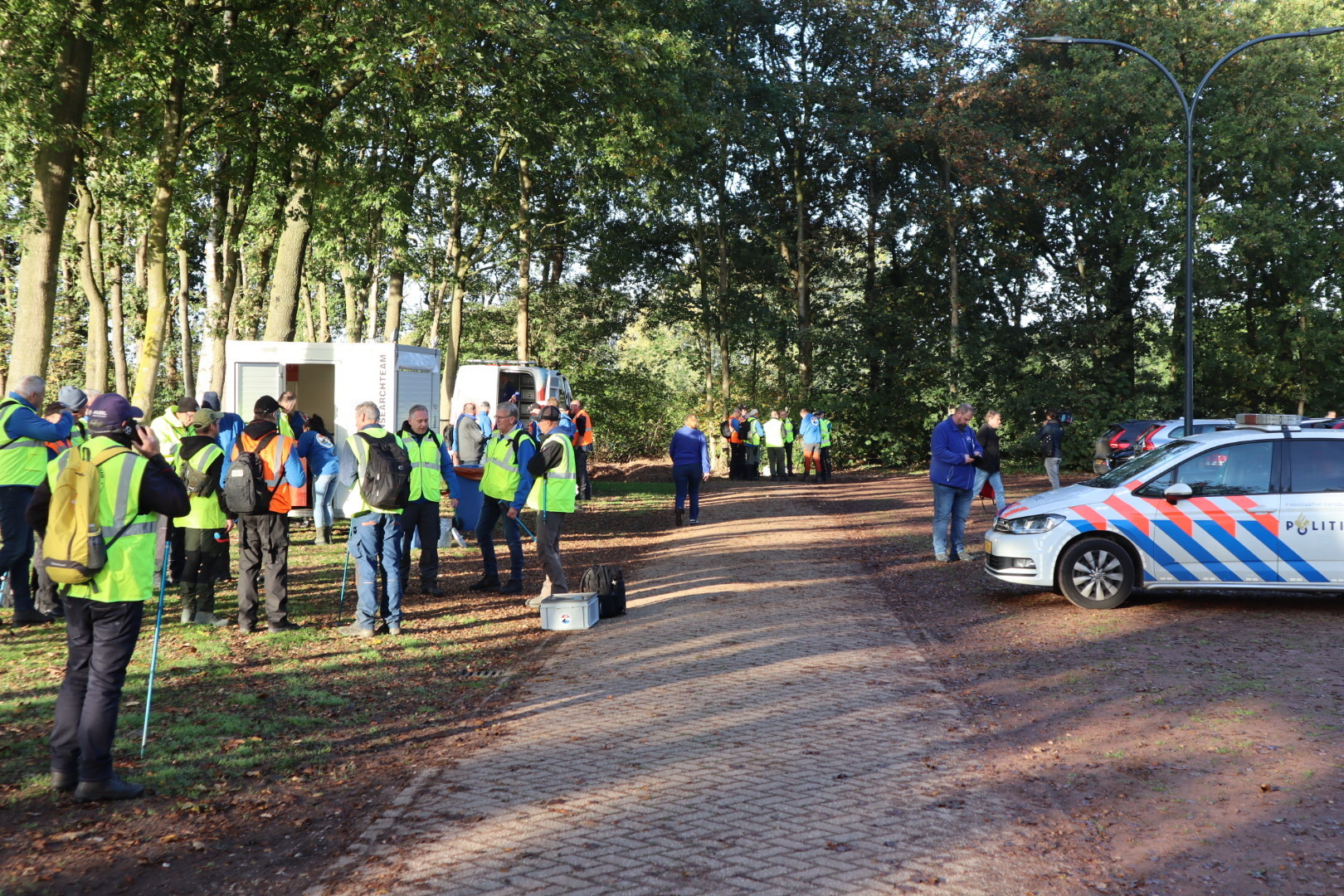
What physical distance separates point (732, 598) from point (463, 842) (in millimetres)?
6617

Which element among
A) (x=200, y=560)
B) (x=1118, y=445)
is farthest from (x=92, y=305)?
(x=1118, y=445)

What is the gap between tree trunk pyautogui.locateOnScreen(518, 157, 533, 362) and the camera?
97.7 feet

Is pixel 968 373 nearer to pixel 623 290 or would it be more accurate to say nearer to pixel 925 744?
pixel 623 290

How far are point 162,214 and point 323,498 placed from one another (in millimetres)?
4675

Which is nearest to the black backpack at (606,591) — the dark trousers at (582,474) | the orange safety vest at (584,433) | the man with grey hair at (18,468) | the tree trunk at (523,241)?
the man with grey hair at (18,468)

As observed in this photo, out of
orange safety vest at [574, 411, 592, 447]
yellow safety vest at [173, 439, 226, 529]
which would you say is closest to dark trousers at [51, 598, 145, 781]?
yellow safety vest at [173, 439, 226, 529]

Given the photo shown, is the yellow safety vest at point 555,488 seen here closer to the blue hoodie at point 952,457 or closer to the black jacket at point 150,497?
the black jacket at point 150,497

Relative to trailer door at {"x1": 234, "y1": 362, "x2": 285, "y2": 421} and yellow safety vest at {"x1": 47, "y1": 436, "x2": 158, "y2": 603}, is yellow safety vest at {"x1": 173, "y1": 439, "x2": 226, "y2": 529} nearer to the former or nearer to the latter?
yellow safety vest at {"x1": 47, "y1": 436, "x2": 158, "y2": 603}

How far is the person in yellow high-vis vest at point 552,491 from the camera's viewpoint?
10.2 metres

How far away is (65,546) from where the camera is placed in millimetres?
5332

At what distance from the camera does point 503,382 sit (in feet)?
88.8

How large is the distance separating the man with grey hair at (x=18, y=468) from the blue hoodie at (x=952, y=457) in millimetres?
9231

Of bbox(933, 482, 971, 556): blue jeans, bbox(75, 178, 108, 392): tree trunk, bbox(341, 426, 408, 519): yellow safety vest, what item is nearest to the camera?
bbox(341, 426, 408, 519): yellow safety vest

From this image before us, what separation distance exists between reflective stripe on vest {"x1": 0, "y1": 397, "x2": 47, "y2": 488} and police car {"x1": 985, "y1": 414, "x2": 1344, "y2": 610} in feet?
28.6
